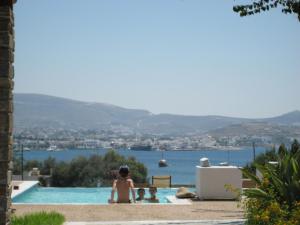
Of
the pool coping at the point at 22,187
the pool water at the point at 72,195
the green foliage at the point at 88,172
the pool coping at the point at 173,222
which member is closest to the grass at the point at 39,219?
the pool coping at the point at 173,222

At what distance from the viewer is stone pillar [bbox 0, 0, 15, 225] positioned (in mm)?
7742

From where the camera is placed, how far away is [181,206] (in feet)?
48.3

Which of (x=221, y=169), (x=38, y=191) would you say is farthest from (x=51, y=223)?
(x=38, y=191)

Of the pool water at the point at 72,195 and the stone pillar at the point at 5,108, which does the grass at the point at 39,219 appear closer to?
the stone pillar at the point at 5,108

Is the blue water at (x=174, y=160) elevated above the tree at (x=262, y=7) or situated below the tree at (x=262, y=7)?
below

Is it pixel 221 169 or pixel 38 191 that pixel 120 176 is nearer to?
pixel 221 169

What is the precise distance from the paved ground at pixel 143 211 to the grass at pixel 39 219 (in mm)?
1175

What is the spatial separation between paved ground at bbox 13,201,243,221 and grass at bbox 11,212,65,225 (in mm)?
1175

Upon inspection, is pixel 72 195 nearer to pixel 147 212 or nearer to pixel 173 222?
pixel 147 212

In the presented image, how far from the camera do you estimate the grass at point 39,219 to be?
9.52 meters

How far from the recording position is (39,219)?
9906mm

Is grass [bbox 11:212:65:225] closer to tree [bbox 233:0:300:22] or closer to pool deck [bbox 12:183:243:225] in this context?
pool deck [bbox 12:183:243:225]

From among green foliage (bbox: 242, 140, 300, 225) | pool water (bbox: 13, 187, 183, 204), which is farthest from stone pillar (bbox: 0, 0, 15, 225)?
pool water (bbox: 13, 187, 183, 204)

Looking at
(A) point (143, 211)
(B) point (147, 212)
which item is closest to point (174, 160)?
(A) point (143, 211)
